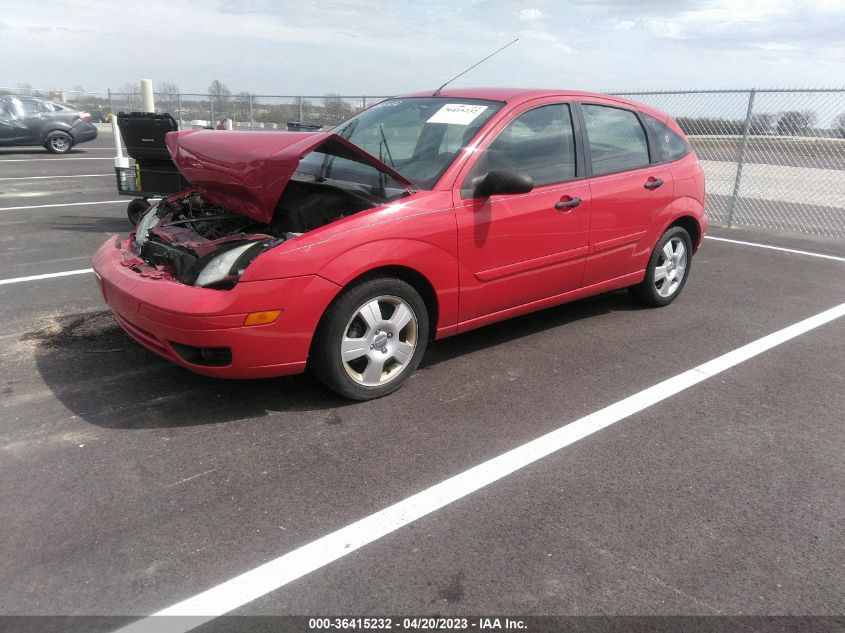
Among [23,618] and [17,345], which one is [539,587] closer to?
[23,618]

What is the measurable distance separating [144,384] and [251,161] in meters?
→ 1.45

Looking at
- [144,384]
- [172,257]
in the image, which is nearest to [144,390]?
[144,384]

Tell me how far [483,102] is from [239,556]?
125 inches

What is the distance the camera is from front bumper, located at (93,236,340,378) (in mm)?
3213

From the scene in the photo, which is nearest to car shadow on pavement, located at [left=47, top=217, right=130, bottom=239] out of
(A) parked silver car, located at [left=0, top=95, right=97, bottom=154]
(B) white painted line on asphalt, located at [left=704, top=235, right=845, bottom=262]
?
(B) white painted line on asphalt, located at [left=704, top=235, right=845, bottom=262]

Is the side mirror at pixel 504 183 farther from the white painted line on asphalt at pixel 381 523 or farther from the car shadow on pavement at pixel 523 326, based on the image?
the white painted line on asphalt at pixel 381 523

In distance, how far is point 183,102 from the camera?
2380 cm

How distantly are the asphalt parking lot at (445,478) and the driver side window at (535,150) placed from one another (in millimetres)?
1198

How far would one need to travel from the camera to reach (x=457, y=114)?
434cm

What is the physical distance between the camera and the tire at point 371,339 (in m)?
3.47

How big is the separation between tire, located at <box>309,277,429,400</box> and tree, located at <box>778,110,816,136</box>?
849 cm

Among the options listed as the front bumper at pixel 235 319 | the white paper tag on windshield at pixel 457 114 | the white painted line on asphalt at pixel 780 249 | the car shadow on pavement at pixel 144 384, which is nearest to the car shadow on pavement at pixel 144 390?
the car shadow on pavement at pixel 144 384

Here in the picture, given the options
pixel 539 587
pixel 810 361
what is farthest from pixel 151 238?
pixel 810 361

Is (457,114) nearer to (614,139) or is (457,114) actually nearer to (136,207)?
(614,139)
